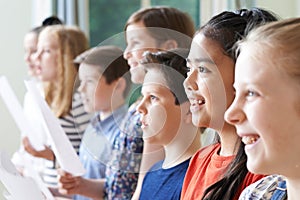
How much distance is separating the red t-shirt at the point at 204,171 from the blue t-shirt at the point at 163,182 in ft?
0.26

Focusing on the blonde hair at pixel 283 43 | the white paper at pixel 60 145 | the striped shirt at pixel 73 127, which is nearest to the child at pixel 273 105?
the blonde hair at pixel 283 43

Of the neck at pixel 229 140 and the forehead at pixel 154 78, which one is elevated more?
the forehead at pixel 154 78

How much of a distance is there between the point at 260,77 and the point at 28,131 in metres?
1.26

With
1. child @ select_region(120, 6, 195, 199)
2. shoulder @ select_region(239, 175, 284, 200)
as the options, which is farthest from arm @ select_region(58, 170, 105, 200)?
shoulder @ select_region(239, 175, 284, 200)

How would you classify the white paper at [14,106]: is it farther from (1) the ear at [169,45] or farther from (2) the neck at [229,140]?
(2) the neck at [229,140]

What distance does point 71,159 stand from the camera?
1.55 metres

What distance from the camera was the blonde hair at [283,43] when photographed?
0.78 meters

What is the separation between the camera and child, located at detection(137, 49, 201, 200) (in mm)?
1207

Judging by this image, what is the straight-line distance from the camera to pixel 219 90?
3.48 ft

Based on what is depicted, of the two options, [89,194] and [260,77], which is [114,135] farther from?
[260,77]

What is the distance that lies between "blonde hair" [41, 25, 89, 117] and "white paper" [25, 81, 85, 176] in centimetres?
81

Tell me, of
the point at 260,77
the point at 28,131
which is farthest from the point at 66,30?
the point at 260,77

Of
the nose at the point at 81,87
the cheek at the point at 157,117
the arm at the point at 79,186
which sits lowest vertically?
the arm at the point at 79,186

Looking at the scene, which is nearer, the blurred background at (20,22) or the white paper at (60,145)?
the white paper at (60,145)
